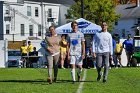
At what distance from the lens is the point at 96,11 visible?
226ft

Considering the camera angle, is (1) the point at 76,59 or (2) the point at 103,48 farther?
(2) the point at 103,48

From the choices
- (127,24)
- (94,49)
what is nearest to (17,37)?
(127,24)

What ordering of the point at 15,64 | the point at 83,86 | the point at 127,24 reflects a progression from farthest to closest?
the point at 127,24
the point at 15,64
the point at 83,86

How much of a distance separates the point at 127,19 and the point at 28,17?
20.8 m

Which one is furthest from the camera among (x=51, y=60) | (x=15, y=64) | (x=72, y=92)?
(x=15, y=64)

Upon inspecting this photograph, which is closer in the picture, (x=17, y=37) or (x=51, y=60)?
(x=51, y=60)

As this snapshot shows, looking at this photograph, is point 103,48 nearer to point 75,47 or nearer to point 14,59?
point 75,47

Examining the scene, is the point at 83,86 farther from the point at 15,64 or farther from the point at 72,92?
the point at 15,64

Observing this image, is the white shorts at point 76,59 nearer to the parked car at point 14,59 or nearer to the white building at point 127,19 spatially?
the parked car at point 14,59

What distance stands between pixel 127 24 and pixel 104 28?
2835 inches

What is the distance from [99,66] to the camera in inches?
647

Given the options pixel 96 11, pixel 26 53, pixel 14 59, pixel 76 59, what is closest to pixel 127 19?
pixel 96 11

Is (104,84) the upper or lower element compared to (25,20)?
lower

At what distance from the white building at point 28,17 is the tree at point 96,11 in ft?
17.5
